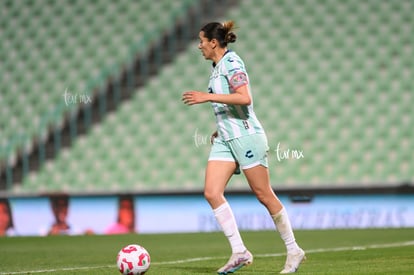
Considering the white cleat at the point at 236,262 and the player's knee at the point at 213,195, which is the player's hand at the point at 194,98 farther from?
the white cleat at the point at 236,262

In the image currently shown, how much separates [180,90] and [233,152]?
11373 millimetres

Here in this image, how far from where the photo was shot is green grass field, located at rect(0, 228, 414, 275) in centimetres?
725

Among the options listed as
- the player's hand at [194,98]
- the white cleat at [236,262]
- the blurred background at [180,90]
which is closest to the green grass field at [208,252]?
the white cleat at [236,262]

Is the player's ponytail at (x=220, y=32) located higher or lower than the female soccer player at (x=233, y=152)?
higher

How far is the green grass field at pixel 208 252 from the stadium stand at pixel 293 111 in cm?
→ 356

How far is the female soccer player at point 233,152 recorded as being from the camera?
6707 mm

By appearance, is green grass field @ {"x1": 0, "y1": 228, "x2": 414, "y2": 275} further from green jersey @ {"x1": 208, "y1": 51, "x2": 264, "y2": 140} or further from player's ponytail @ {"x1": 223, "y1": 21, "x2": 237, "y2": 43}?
player's ponytail @ {"x1": 223, "y1": 21, "x2": 237, "y2": 43}

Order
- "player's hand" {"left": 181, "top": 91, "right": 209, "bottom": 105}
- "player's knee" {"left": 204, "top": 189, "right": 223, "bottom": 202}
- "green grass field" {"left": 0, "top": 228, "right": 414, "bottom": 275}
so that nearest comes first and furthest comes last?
"player's hand" {"left": 181, "top": 91, "right": 209, "bottom": 105}
"player's knee" {"left": 204, "top": 189, "right": 223, "bottom": 202}
"green grass field" {"left": 0, "top": 228, "right": 414, "bottom": 275}

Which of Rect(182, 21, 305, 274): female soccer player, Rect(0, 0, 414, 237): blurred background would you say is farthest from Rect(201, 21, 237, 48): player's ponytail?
Rect(0, 0, 414, 237): blurred background

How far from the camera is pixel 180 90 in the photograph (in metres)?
18.1

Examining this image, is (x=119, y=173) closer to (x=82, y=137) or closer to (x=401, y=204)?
(x=82, y=137)

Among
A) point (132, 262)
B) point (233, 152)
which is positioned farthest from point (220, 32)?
point (132, 262)

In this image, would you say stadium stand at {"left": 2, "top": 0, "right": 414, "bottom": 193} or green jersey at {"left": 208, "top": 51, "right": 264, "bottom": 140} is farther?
stadium stand at {"left": 2, "top": 0, "right": 414, "bottom": 193}

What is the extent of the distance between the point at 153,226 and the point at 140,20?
20.0 feet
